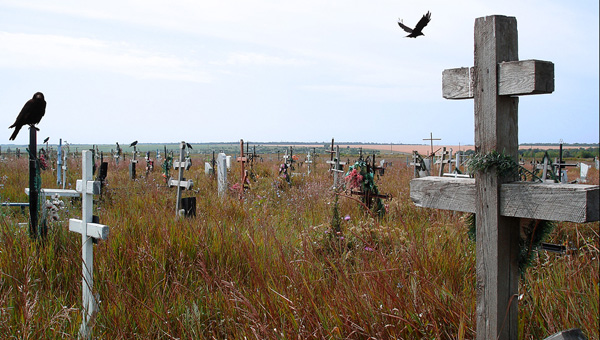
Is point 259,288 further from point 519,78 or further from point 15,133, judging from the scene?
point 15,133

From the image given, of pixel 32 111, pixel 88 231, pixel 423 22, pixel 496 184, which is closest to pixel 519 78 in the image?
pixel 496 184

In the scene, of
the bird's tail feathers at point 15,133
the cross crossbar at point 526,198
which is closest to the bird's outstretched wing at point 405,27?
the cross crossbar at point 526,198

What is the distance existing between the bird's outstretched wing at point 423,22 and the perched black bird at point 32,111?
188 inches

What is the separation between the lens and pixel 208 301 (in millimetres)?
3371

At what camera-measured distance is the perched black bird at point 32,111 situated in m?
5.43

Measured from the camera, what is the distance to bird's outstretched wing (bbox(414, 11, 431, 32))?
2.50m

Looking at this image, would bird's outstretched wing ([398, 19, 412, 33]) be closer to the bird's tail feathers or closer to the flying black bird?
the flying black bird

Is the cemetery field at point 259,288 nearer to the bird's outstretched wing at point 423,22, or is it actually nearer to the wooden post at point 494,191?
the wooden post at point 494,191

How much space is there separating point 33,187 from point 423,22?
14.9ft

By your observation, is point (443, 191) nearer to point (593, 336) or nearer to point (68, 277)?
point (593, 336)

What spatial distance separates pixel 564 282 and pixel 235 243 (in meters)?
2.76

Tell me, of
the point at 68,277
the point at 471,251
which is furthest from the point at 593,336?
the point at 68,277

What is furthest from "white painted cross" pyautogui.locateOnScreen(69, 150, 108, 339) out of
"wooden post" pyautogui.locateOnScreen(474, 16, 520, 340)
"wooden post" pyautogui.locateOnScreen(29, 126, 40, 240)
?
"wooden post" pyautogui.locateOnScreen(474, 16, 520, 340)

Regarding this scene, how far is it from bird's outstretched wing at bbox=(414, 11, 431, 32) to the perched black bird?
4.78 meters
